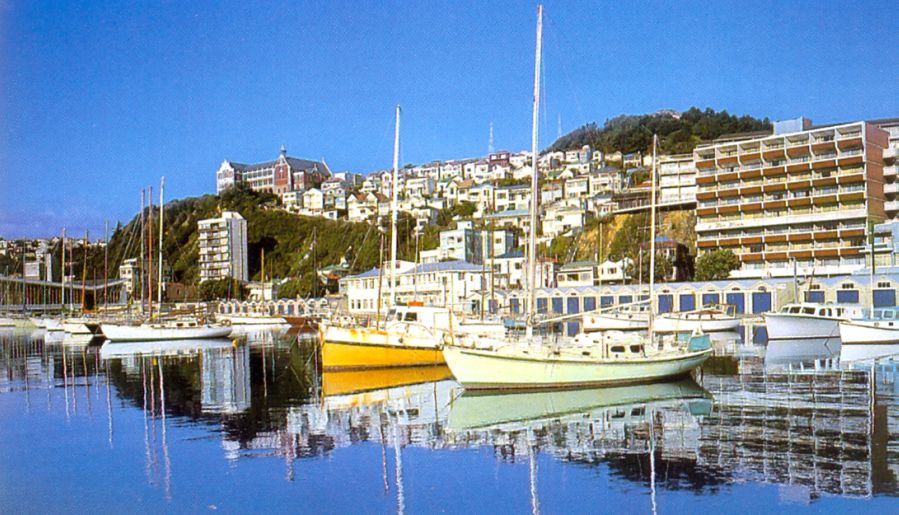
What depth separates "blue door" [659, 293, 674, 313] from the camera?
74.1 meters

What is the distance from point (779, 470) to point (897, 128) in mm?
91458

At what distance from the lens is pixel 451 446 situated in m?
17.6

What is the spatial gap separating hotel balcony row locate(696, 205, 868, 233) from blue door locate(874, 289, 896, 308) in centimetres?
1889

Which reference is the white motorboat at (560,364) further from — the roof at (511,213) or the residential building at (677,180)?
the roof at (511,213)

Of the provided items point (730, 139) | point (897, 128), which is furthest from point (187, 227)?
point (897, 128)

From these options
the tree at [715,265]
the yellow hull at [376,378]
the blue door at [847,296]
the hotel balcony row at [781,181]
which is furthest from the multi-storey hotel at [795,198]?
the yellow hull at [376,378]

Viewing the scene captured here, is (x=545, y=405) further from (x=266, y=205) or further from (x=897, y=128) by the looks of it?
(x=266, y=205)

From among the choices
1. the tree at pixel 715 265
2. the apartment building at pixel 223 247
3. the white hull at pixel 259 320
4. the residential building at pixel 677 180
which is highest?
the residential building at pixel 677 180

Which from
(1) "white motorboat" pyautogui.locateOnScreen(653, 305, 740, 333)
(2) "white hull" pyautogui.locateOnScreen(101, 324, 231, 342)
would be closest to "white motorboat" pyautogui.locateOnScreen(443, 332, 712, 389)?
(1) "white motorboat" pyautogui.locateOnScreen(653, 305, 740, 333)

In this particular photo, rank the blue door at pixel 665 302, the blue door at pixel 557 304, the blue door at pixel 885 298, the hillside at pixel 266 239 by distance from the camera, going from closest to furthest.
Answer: the blue door at pixel 885 298, the blue door at pixel 665 302, the blue door at pixel 557 304, the hillside at pixel 266 239

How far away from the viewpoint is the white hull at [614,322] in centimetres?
5750

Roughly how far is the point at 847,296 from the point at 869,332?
25.3 metres

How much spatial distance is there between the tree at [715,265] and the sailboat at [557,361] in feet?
191

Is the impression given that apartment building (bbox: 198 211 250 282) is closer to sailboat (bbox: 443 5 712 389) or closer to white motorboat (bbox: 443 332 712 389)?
sailboat (bbox: 443 5 712 389)
